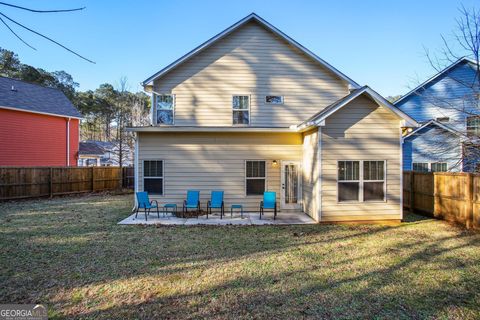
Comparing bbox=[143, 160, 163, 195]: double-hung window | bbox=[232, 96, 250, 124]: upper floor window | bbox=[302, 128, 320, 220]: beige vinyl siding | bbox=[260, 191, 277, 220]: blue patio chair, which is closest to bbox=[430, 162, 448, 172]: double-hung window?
bbox=[302, 128, 320, 220]: beige vinyl siding

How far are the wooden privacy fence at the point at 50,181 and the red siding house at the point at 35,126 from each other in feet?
13.5

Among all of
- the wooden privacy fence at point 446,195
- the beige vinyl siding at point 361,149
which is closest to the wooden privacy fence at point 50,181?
the beige vinyl siding at point 361,149

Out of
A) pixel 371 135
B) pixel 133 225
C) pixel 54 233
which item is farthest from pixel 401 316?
pixel 54 233

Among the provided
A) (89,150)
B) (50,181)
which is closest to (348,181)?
(50,181)

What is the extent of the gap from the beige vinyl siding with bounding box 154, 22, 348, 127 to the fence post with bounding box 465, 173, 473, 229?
527 cm

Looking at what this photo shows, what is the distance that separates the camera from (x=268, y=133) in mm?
10391

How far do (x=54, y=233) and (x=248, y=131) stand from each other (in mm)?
6715

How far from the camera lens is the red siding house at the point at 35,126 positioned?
16.8m

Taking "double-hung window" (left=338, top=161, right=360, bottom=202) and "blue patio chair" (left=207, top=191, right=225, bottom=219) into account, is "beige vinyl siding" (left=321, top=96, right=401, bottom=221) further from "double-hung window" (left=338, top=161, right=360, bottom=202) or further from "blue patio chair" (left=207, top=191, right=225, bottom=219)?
"blue patio chair" (left=207, top=191, right=225, bottom=219)

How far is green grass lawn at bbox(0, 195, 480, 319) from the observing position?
362 centimetres

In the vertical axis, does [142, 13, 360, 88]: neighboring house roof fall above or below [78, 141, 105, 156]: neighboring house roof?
above

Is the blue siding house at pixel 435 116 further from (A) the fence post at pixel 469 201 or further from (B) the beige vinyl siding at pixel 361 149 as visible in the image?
(B) the beige vinyl siding at pixel 361 149

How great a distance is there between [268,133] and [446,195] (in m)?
6.32

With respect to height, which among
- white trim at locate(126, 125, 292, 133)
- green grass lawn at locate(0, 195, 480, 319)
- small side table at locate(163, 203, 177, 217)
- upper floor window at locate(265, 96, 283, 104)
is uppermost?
upper floor window at locate(265, 96, 283, 104)
